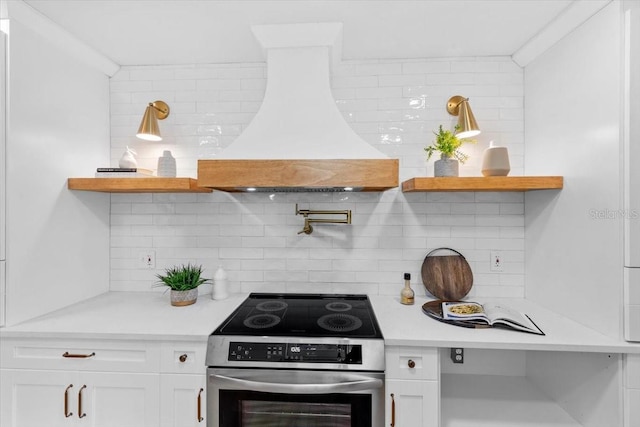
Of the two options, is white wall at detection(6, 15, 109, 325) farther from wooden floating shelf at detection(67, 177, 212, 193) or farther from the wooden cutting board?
the wooden cutting board

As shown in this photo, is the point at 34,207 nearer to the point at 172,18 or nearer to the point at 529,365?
the point at 172,18

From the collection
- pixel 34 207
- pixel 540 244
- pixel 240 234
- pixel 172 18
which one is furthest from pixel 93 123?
pixel 540 244

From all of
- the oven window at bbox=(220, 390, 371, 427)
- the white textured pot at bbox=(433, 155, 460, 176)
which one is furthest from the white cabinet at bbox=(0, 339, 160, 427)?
the white textured pot at bbox=(433, 155, 460, 176)

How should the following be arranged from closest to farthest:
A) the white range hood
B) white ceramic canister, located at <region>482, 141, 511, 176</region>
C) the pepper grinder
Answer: the white range hood, white ceramic canister, located at <region>482, 141, 511, 176</region>, the pepper grinder

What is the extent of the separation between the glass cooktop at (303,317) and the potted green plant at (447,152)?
0.86 metres

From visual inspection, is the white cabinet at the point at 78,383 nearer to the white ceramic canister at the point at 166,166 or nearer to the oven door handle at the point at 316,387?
the oven door handle at the point at 316,387

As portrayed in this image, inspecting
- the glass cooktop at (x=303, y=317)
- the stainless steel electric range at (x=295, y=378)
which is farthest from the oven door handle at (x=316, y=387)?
the glass cooktop at (x=303, y=317)

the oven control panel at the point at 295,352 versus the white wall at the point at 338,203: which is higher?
the white wall at the point at 338,203

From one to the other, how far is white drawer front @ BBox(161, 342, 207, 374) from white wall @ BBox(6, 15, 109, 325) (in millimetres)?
754

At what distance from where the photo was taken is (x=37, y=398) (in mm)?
1373

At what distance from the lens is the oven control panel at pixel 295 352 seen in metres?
1.27

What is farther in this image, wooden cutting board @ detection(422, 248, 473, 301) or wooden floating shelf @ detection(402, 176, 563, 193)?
wooden cutting board @ detection(422, 248, 473, 301)

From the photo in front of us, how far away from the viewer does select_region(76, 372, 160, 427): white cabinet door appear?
4.41 ft

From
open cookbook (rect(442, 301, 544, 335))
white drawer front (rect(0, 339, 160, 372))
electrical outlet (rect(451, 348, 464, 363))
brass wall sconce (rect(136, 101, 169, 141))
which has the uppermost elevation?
brass wall sconce (rect(136, 101, 169, 141))
